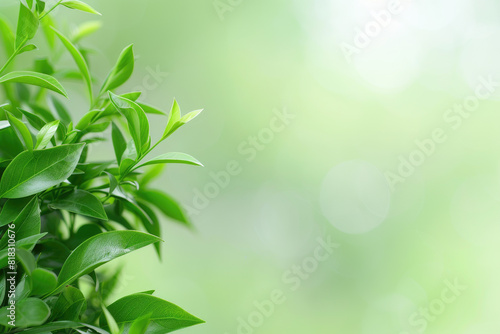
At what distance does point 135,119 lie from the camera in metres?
0.45

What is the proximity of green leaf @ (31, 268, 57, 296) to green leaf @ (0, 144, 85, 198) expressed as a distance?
89mm

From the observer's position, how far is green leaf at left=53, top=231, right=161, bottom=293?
1.23 ft

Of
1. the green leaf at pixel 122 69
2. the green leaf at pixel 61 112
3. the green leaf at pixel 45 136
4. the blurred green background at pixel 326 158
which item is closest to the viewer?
the green leaf at pixel 45 136

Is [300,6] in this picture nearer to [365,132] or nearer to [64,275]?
[365,132]

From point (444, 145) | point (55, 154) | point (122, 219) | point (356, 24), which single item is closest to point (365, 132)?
point (444, 145)

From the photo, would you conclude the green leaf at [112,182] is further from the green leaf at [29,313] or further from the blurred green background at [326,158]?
the blurred green background at [326,158]

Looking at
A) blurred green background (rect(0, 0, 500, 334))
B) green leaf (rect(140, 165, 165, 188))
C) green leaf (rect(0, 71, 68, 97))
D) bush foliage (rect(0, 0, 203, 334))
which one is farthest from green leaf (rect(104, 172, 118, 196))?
blurred green background (rect(0, 0, 500, 334))

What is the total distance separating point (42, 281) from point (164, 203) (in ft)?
0.86

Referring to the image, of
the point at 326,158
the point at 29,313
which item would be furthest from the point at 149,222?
the point at 326,158

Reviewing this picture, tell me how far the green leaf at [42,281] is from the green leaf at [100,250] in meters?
0.02

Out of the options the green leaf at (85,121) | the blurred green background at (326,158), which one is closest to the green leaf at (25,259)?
the green leaf at (85,121)

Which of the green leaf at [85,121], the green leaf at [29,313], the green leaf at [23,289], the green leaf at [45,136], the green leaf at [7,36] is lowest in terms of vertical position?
the green leaf at [29,313]

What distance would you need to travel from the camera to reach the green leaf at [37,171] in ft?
1.29

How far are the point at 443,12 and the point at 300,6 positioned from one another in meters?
0.51
